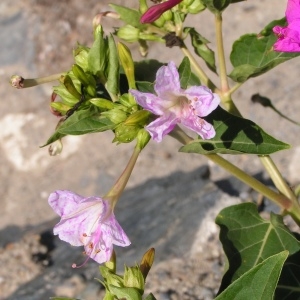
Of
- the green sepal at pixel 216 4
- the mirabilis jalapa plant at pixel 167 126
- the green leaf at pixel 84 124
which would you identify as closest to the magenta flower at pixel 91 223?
the mirabilis jalapa plant at pixel 167 126

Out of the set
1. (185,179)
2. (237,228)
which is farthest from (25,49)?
(237,228)

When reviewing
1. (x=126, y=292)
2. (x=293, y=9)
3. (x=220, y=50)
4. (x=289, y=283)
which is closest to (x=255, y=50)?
(x=220, y=50)

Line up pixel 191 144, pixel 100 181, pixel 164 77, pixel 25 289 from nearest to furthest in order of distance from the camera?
pixel 164 77 < pixel 191 144 < pixel 25 289 < pixel 100 181

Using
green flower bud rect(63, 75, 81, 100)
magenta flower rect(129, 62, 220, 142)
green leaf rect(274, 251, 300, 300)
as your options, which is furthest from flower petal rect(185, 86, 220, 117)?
green leaf rect(274, 251, 300, 300)

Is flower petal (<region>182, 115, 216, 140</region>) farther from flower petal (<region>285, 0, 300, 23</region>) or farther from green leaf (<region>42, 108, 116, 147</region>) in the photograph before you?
flower petal (<region>285, 0, 300, 23</region>)

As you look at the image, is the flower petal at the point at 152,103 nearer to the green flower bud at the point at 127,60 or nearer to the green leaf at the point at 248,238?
the green flower bud at the point at 127,60

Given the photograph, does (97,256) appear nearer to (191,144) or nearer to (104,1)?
(191,144)
